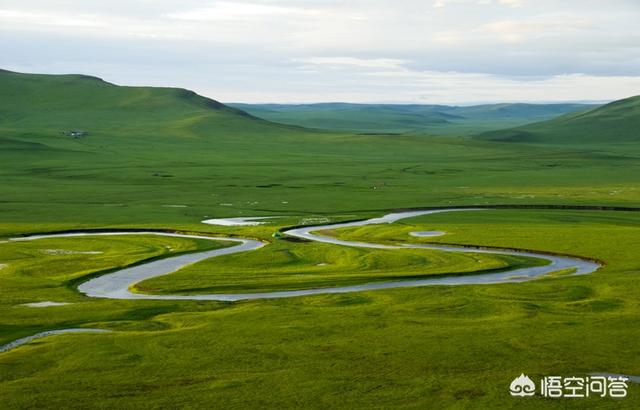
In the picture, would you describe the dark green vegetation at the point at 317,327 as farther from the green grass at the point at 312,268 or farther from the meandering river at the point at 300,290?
the meandering river at the point at 300,290

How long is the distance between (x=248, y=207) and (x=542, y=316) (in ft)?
262

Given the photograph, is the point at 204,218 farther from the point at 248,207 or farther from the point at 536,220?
the point at 536,220

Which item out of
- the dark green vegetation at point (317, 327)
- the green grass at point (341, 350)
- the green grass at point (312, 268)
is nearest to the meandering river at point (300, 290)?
the green grass at point (312, 268)

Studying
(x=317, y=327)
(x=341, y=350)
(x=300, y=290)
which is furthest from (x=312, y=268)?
(x=341, y=350)

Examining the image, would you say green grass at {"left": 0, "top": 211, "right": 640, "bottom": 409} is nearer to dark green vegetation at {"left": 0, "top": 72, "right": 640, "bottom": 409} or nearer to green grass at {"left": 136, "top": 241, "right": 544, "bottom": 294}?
dark green vegetation at {"left": 0, "top": 72, "right": 640, "bottom": 409}

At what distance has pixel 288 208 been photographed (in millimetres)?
127688

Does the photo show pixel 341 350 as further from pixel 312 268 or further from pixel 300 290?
pixel 312 268

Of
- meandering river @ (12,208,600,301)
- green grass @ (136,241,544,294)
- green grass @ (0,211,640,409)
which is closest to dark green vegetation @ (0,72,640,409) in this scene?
green grass @ (0,211,640,409)

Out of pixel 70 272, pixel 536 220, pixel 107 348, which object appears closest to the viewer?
pixel 107 348

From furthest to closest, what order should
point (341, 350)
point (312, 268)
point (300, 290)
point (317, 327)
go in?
point (312, 268) < point (300, 290) < point (317, 327) < point (341, 350)

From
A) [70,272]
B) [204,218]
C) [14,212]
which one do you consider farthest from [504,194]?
[70,272]

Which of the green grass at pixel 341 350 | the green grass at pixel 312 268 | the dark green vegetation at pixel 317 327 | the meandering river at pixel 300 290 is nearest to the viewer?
the green grass at pixel 341 350

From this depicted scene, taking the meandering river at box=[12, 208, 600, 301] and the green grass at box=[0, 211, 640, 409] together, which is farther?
the meandering river at box=[12, 208, 600, 301]

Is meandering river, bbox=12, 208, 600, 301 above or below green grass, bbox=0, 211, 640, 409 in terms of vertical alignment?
below
